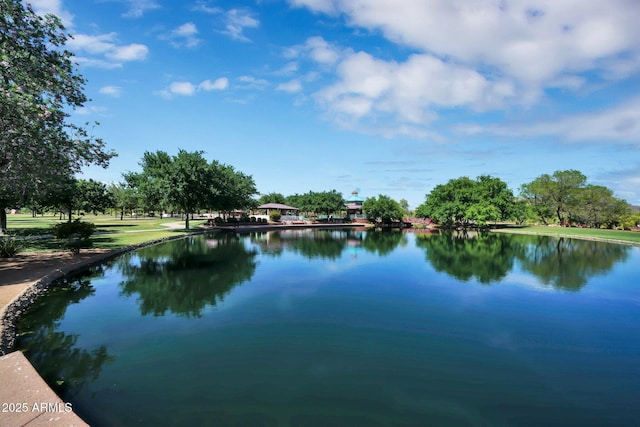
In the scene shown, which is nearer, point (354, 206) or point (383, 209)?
point (383, 209)

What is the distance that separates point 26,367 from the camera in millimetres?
5988

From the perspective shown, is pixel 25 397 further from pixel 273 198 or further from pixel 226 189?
pixel 273 198

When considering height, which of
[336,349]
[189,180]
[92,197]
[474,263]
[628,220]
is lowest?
[336,349]

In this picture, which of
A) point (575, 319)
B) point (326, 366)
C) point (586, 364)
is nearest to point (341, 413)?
point (326, 366)

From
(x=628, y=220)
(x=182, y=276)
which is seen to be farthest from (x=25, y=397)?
(x=628, y=220)

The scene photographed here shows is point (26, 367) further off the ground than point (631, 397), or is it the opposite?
point (26, 367)

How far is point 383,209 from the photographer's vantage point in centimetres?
6688

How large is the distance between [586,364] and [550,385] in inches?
70.7

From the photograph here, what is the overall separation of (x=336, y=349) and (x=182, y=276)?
1075cm

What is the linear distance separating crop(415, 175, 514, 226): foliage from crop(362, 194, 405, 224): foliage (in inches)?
222

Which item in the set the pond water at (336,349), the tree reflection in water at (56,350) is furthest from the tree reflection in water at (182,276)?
the tree reflection in water at (56,350)

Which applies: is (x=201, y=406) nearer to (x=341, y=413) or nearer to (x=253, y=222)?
(x=341, y=413)

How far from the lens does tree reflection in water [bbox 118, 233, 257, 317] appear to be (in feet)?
39.6

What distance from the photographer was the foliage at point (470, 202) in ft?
189
